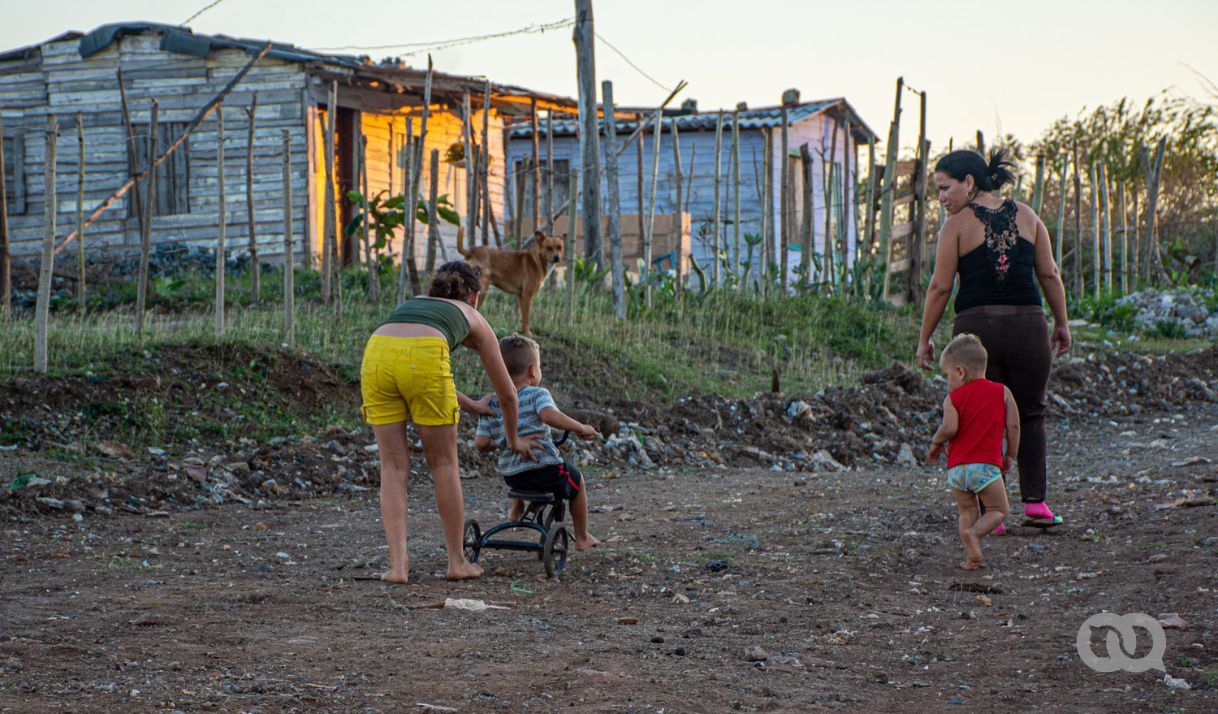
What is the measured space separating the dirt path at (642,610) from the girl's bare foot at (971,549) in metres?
0.12

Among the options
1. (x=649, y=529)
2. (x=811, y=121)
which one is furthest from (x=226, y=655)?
(x=811, y=121)

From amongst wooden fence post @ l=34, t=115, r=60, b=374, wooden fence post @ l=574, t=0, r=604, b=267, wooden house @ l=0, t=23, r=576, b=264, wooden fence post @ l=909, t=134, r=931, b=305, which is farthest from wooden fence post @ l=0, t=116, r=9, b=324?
wooden fence post @ l=909, t=134, r=931, b=305

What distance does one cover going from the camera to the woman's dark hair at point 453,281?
17.1ft

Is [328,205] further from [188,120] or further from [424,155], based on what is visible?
[188,120]

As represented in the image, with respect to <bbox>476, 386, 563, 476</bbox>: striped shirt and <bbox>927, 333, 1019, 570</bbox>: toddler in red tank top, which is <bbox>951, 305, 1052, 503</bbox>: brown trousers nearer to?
<bbox>927, 333, 1019, 570</bbox>: toddler in red tank top

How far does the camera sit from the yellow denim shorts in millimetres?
5020

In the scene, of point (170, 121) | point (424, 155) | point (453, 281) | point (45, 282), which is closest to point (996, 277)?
point (453, 281)

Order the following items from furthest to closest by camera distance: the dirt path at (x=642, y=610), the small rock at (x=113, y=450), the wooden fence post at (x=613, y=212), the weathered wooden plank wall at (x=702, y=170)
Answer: the weathered wooden plank wall at (x=702, y=170)
the wooden fence post at (x=613, y=212)
the small rock at (x=113, y=450)
the dirt path at (x=642, y=610)

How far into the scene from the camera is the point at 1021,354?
5.80 metres

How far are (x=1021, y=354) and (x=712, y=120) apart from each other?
67.0 ft

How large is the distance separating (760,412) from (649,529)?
14.0ft

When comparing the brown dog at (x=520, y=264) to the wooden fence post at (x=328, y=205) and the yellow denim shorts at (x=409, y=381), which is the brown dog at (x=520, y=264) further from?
the yellow denim shorts at (x=409, y=381)

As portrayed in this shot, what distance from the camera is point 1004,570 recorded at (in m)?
5.40

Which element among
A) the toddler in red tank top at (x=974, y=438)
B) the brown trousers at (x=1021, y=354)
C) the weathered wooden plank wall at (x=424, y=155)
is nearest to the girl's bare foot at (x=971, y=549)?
the toddler in red tank top at (x=974, y=438)
